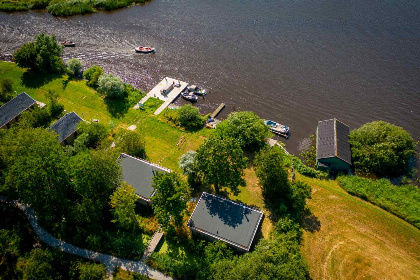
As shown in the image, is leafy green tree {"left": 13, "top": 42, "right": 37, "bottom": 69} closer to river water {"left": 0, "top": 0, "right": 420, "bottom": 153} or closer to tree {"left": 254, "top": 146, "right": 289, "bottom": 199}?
river water {"left": 0, "top": 0, "right": 420, "bottom": 153}

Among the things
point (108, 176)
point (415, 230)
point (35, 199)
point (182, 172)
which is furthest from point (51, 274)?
point (415, 230)

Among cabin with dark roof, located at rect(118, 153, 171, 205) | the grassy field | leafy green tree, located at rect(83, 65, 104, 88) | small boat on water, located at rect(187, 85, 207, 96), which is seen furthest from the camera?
small boat on water, located at rect(187, 85, 207, 96)

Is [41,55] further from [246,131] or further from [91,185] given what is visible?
[246,131]

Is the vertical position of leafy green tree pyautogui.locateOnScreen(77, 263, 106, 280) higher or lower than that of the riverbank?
lower

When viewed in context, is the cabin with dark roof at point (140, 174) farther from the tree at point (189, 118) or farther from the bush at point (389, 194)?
the bush at point (389, 194)

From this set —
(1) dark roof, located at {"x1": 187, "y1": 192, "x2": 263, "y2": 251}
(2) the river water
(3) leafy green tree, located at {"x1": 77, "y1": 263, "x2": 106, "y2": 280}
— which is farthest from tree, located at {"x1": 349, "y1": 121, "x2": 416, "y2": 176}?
(3) leafy green tree, located at {"x1": 77, "y1": 263, "x2": 106, "y2": 280}

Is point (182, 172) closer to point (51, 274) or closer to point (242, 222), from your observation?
point (242, 222)
